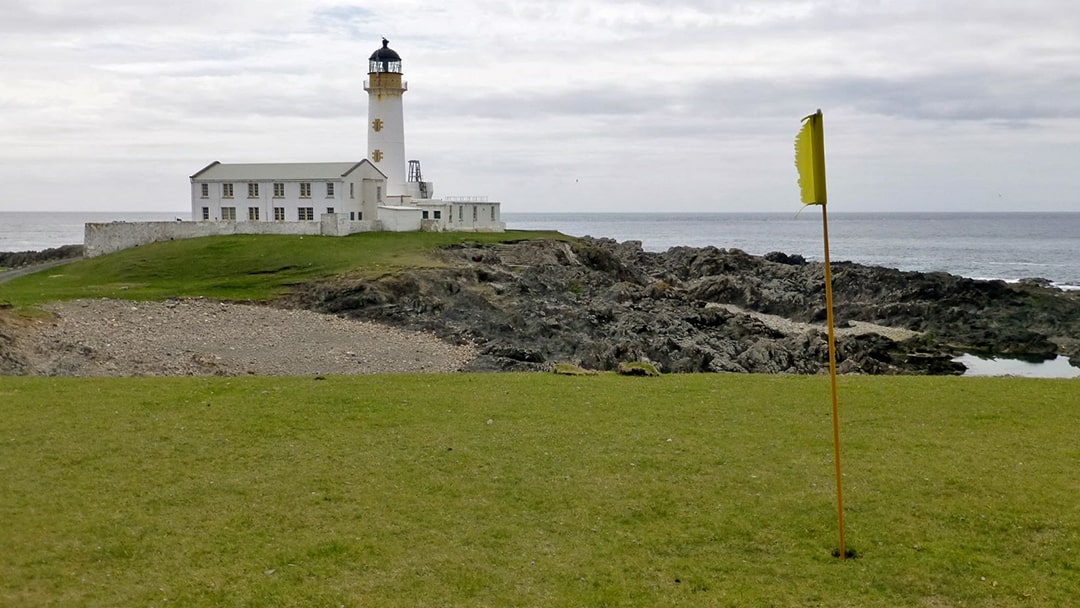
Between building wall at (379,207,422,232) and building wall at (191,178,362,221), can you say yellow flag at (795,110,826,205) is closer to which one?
building wall at (379,207,422,232)

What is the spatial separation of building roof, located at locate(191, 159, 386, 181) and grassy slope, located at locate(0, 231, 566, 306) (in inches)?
270

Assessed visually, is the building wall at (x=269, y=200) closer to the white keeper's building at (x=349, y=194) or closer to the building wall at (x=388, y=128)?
the white keeper's building at (x=349, y=194)

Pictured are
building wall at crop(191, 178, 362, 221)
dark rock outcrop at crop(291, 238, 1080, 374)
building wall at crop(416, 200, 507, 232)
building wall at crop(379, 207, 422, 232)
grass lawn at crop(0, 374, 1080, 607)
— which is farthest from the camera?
building wall at crop(416, 200, 507, 232)

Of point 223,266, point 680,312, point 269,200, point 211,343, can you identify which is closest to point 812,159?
point 211,343

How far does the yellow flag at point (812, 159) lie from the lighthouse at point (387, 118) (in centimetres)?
6268

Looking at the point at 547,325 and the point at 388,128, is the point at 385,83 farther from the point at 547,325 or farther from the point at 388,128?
the point at 547,325

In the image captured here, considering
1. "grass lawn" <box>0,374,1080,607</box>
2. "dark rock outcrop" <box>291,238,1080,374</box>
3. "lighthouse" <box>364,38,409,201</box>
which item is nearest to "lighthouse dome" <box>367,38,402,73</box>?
"lighthouse" <box>364,38,409,201</box>

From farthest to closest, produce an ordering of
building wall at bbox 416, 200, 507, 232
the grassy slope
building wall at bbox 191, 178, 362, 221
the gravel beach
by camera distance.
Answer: building wall at bbox 416, 200, 507, 232
building wall at bbox 191, 178, 362, 221
the grassy slope
the gravel beach

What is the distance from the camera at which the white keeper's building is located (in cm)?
6462

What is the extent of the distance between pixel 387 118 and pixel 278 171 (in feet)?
32.3

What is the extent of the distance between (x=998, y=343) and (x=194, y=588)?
42.7 meters

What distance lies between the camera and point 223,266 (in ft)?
164

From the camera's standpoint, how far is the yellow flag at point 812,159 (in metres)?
10.4

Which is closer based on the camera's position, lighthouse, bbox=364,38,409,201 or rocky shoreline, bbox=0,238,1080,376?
rocky shoreline, bbox=0,238,1080,376
